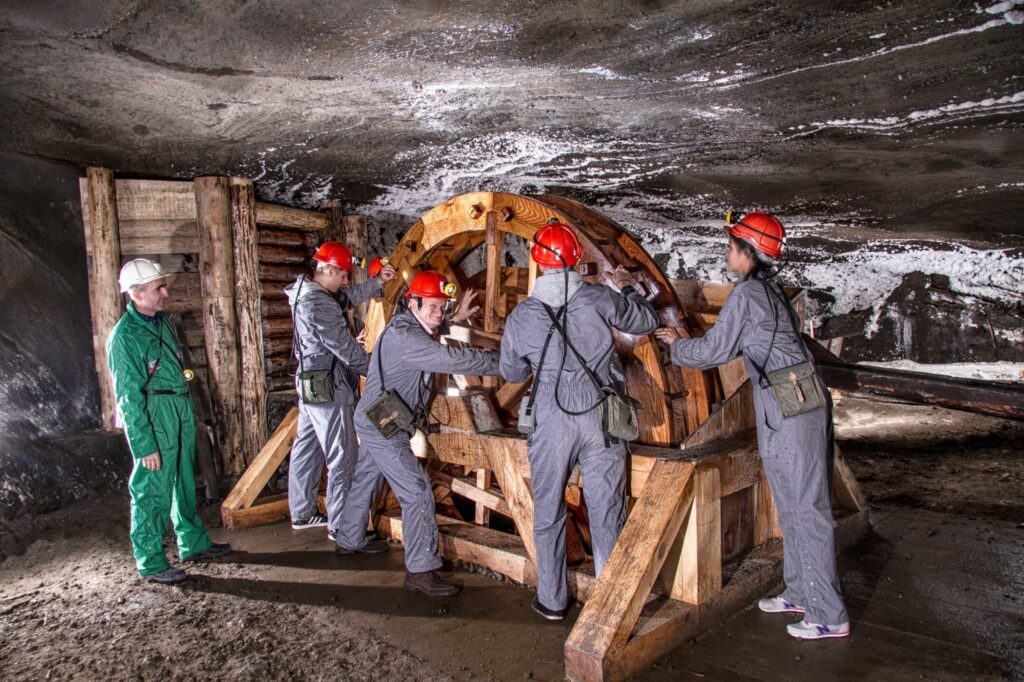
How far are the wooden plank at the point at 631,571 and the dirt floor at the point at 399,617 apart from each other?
0.25 m

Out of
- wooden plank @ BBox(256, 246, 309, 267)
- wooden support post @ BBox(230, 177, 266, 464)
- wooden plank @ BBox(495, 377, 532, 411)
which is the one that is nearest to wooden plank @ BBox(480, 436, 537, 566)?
wooden plank @ BBox(495, 377, 532, 411)

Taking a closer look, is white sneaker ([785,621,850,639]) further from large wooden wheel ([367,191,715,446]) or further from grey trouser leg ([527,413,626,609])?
large wooden wheel ([367,191,715,446])

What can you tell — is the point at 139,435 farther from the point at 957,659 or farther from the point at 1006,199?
the point at 1006,199

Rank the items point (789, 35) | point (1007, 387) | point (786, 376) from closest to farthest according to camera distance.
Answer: point (789, 35) < point (786, 376) < point (1007, 387)

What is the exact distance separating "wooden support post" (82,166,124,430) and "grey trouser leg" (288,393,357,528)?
6.99 ft

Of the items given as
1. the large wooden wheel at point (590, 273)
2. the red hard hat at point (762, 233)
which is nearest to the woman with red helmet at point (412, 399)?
the large wooden wheel at point (590, 273)

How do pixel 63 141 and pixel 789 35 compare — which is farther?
pixel 63 141

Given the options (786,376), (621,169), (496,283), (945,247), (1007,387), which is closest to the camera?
(786,376)

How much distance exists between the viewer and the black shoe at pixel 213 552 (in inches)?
191

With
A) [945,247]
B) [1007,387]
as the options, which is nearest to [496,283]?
[1007,387]

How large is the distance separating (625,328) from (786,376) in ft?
2.76

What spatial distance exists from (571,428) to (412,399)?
4.17 feet

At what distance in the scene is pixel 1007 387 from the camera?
3730 millimetres

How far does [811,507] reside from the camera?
3.44 metres
